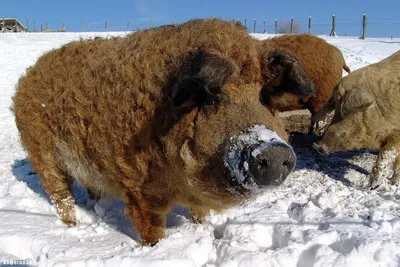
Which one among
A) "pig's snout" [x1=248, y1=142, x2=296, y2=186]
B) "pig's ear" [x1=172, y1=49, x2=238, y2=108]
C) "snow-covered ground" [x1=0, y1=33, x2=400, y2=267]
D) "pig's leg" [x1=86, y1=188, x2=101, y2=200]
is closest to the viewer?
"pig's snout" [x1=248, y1=142, x2=296, y2=186]

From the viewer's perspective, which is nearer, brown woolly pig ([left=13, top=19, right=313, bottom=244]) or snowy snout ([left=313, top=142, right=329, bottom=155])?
brown woolly pig ([left=13, top=19, right=313, bottom=244])

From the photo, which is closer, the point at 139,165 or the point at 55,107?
the point at 139,165

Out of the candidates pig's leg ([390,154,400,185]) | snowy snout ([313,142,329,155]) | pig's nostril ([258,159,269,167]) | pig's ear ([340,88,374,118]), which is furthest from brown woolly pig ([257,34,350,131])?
pig's nostril ([258,159,269,167])

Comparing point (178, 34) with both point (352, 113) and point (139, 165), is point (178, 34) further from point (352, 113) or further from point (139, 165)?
point (352, 113)

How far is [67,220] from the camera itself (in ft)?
13.6

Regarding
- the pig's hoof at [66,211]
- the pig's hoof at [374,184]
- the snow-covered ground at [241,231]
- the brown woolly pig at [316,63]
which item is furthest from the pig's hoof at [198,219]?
the brown woolly pig at [316,63]

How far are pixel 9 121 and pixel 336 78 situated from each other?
7137 millimetres

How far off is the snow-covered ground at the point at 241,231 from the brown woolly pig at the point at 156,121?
292mm

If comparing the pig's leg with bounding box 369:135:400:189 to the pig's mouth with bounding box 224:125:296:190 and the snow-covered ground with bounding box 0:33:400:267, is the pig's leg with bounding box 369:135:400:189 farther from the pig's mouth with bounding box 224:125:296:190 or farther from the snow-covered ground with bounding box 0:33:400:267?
the pig's mouth with bounding box 224:125:296:190

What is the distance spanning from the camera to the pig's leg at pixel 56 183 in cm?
416

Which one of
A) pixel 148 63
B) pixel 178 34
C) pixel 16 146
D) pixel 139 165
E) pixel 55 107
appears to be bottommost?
pixel 16 146

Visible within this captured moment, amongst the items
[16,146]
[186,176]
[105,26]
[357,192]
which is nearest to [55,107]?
[186,176]

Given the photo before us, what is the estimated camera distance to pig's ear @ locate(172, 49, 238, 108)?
2277 millimetres

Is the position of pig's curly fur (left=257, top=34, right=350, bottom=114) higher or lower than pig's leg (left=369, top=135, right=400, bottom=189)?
higher
